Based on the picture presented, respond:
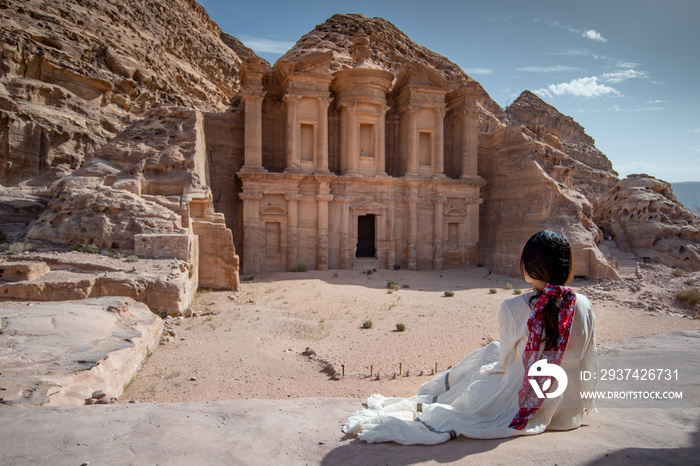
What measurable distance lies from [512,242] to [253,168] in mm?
14294

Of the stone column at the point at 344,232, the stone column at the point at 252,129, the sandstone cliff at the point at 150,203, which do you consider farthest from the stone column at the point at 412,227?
the sandstone cliff at the point at 150,203

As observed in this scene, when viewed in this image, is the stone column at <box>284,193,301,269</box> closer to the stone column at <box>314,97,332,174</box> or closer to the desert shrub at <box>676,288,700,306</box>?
the stone column at <box>314,97,332,174</box>

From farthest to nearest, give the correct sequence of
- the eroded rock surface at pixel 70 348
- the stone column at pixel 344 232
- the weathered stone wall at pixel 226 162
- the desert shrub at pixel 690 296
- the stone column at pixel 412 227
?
the stone column at pixel 412 227
the weathered stone wall at pixel 226 162
the stone column at pixel 344 232
the desert shrub at pixel 690 296
the eroded rock surface at pixel 70 348

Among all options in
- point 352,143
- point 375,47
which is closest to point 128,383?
point 352,143

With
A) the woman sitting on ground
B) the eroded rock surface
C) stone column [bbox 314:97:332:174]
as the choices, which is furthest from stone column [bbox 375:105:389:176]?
the woman sitting on ground

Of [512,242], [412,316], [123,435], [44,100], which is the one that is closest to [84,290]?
[123,435]

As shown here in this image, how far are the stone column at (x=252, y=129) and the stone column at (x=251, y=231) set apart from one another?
1.54m

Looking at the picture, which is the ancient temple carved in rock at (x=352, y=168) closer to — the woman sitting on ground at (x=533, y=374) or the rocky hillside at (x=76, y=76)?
the rocky hillside at (x=76, y=76)

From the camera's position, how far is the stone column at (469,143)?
24.5m

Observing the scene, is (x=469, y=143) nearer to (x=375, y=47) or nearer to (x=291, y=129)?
(x=291, y=129)

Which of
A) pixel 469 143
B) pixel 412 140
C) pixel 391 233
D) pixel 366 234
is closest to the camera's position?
pixel 391 233

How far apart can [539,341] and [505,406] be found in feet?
2.18

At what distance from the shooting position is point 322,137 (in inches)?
868

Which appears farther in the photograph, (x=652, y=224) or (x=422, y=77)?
(x=422, y=77)
